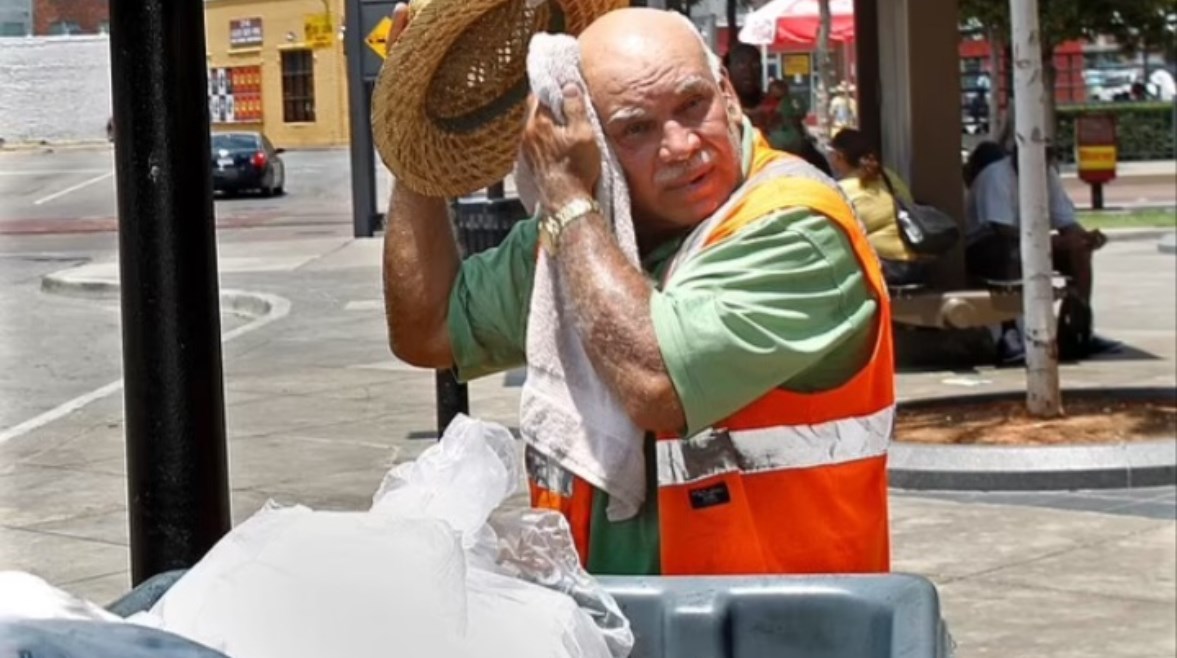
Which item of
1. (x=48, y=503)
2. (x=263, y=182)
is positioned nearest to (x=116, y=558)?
(x=48, y=503)

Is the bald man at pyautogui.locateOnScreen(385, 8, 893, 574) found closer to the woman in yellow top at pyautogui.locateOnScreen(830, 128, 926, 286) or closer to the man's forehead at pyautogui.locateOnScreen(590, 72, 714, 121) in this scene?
the man's forehead at pyautogui.locateOnScreen(590, 72, 714, 121)

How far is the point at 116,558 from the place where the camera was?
7789mm

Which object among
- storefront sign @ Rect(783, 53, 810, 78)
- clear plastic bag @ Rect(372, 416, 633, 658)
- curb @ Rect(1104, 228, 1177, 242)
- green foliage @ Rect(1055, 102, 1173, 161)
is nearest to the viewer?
clear plastic bag @ Rect(372, 416, 633, 658)

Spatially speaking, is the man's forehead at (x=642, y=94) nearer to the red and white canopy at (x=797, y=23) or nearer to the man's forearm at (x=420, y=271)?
the man's forearm at (x=420, y=271)

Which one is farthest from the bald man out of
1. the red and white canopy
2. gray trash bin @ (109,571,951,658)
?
the red and white canopy

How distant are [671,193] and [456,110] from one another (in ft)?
1.29

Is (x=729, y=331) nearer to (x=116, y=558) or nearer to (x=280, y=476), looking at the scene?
(x=116, y=558)

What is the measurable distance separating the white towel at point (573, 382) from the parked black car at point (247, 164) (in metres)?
1.85

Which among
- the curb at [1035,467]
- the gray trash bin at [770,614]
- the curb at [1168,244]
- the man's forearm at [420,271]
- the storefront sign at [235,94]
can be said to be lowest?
the curb at [1035,467]

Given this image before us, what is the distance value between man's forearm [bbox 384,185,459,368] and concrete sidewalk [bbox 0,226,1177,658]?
5.83 ft

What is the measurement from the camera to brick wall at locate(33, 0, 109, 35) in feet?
12.4

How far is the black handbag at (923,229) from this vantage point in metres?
12.1

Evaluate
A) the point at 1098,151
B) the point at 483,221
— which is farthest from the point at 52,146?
the point at 1098,151

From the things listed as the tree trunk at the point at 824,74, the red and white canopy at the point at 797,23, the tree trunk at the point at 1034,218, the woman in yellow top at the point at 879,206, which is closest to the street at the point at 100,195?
the tree trunk at the point at 1034,218
